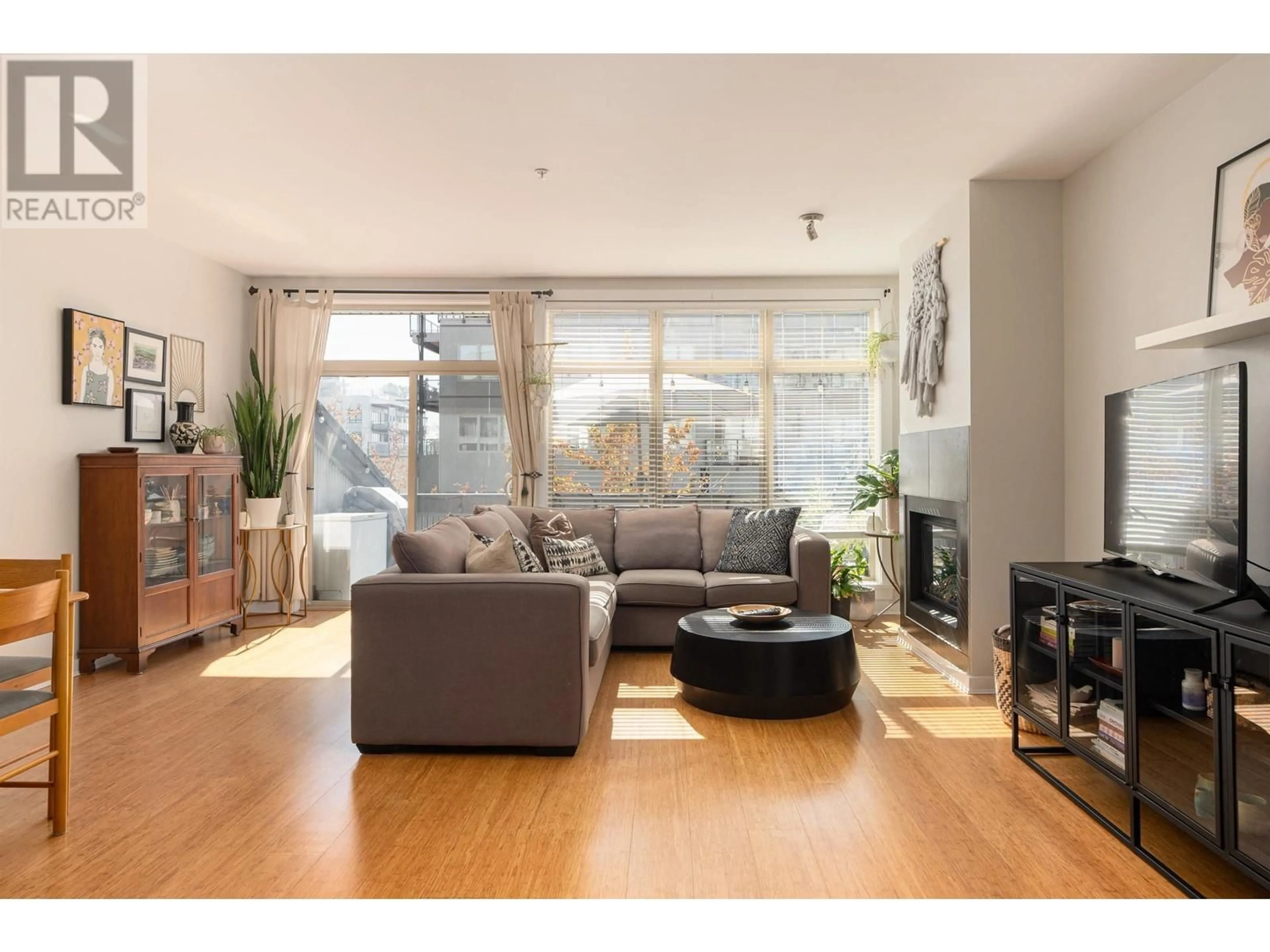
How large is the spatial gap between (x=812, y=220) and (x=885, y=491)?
1.98 metres

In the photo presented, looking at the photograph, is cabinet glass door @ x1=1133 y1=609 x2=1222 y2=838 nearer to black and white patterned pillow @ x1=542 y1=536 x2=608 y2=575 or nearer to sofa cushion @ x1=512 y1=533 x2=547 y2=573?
sofa cushion @ x1=512 y1=533 x2=547 y2=573

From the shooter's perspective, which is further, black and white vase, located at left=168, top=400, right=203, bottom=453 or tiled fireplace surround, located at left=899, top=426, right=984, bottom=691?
black and white vase, located at left=168, top=400, right=203, bottom=453

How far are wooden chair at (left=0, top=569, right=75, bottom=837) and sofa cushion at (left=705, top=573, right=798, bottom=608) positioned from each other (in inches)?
129

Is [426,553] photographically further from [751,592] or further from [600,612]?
[751,592]

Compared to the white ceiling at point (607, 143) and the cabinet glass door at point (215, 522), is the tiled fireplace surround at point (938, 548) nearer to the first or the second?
the white ceiling at point (607, 143)

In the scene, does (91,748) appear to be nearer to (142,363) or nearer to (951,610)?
(142,363)

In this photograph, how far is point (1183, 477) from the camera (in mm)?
2500

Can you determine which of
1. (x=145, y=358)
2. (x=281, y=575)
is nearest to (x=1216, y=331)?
(x=145, y=358)

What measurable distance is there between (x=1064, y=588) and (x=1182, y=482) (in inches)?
20.4

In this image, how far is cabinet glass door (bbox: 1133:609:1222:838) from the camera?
6.72 ft

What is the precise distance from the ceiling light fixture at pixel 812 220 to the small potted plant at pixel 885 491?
169cm

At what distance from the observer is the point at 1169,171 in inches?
124

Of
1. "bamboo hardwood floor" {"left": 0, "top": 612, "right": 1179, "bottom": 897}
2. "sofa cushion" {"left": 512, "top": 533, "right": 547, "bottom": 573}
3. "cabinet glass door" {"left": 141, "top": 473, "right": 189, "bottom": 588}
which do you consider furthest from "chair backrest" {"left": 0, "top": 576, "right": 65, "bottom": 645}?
"cabinet glass door" {"left": 141, "top": 473, "right": 189, "bottom": 588}

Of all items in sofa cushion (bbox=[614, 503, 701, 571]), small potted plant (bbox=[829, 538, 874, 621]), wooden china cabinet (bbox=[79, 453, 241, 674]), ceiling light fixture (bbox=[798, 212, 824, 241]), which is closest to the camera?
wooden china cabinet (bbox=[79, 453, 241, 674])
